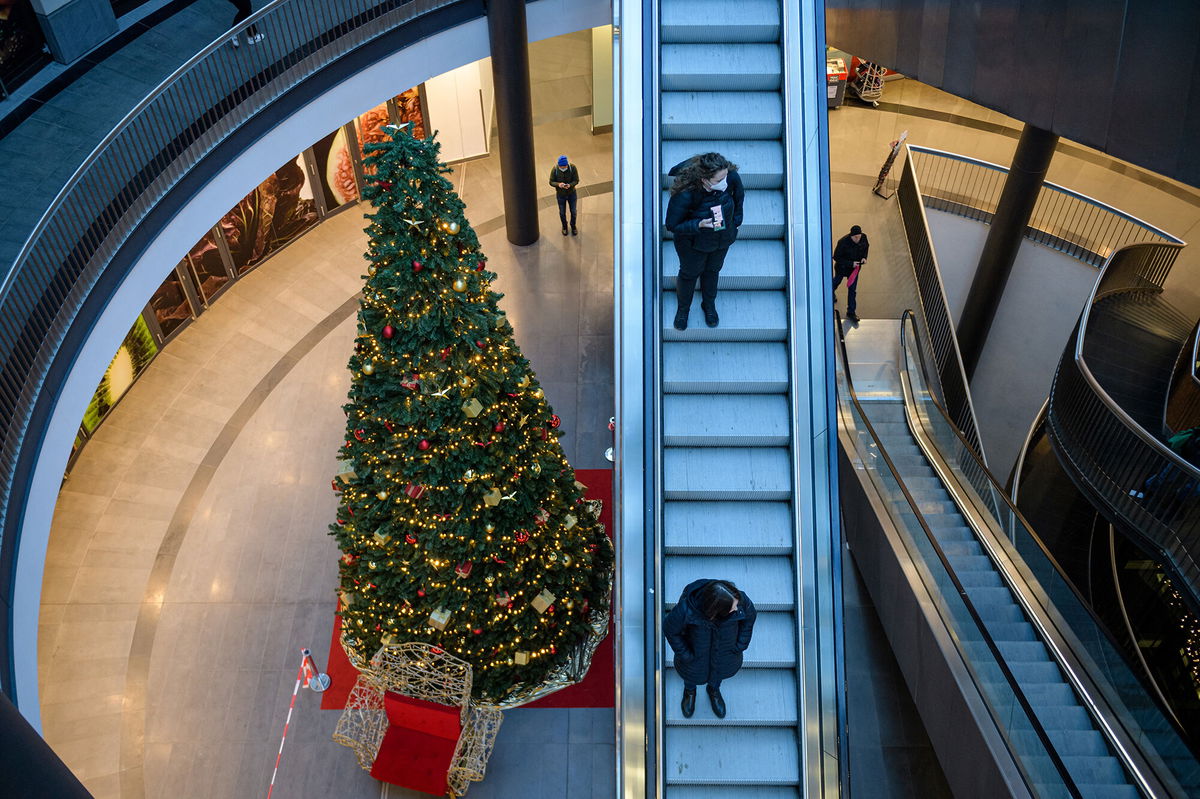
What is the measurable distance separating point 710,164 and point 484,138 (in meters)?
11.4

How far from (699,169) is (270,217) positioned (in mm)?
10241

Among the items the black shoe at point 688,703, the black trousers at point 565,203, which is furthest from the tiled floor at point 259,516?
the black shoe at point 688,703

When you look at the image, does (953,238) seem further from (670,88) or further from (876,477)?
(670,88)

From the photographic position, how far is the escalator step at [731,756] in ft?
22.9

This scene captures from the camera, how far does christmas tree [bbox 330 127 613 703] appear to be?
6.99 metres

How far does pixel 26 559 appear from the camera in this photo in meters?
7.78

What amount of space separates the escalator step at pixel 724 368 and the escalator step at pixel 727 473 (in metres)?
0.50

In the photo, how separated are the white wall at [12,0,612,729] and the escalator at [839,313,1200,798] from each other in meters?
7.13

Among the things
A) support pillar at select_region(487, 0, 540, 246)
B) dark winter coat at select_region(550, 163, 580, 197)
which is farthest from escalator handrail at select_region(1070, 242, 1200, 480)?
support pillar at select_region(487, 0, 540, 246)

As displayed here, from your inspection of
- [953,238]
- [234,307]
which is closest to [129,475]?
[234,307]

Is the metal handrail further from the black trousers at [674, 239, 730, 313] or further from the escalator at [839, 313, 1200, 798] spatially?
the black trousers at [674, 239, 730, 313]

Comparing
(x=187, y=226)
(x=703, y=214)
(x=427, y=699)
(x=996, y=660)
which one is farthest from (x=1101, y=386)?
(x=187, y=226)

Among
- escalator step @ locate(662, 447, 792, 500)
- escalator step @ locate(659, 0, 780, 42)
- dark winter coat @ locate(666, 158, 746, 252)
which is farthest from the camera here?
escalator step @ locate(659, 0, 780, 42)

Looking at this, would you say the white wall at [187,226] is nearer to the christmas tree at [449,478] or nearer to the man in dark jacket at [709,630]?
the christmas tree at [449,478]
